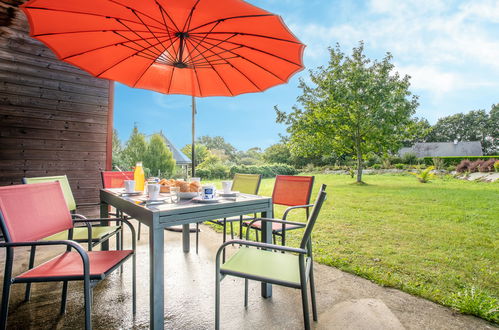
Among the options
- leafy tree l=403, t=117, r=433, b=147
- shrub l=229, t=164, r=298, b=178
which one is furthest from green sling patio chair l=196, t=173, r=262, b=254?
shrub l=229, t=164, r=298, b=178

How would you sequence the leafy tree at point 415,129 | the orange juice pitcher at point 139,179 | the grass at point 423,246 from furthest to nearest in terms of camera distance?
1. the leafy tree at point 415,129
2. the orange juice pitcher at point 139,179
3. the grass at point 423,246

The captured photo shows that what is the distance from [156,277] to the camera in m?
1.37

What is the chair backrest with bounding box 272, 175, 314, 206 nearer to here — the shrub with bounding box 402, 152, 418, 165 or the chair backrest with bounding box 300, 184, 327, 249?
the chair backrest with bounding box 300, 184, 327, 249

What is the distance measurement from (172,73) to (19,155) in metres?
2.45

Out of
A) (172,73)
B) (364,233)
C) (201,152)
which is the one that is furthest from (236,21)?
(201,152)

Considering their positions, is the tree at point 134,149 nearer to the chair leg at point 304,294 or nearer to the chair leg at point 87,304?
the chair leg at point 87,304

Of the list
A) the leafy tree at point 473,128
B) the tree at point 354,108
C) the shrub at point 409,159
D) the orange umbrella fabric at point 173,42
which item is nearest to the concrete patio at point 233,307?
the orange umbrella fabric at point 173,42

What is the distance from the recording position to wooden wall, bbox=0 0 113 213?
11.0 feet

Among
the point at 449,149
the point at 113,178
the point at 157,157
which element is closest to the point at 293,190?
the point at 113,178

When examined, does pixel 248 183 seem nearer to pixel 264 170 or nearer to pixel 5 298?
pixel 5 298

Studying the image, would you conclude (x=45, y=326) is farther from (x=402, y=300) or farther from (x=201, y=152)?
Result: (x=201, y=152)

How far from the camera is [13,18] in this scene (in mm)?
3340

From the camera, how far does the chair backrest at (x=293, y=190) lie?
2564 mm

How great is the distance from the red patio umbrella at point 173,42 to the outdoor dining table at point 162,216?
130cm
